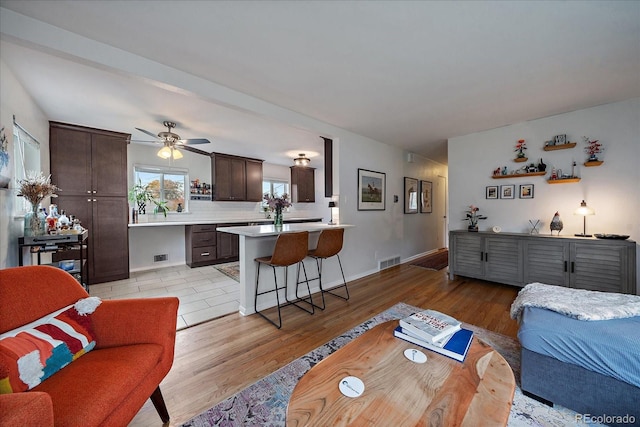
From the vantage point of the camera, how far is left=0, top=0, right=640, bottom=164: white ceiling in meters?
1.60

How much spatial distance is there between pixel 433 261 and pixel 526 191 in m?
2.25

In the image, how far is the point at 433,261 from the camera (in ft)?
17.7

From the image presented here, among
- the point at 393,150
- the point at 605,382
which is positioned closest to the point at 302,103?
the point at 393,150

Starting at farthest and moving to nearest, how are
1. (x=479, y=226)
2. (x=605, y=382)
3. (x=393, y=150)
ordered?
(x=393, y=150)
(x=479, y=226)
(x=605, y=382)

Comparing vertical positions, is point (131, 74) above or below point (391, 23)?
below

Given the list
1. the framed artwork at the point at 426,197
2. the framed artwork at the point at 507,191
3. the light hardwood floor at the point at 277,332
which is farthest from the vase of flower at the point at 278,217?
the framed artwork at the point at 426,197

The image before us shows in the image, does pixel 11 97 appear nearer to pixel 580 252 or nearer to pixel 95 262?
pixel 95 262

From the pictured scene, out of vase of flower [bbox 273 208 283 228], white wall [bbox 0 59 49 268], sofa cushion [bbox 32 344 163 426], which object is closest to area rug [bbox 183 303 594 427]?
sofa cushion [bbox 32 344 163 426]

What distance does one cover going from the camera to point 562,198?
3471 millimetres

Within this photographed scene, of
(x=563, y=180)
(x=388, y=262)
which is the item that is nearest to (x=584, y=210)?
(x=563, y=180)

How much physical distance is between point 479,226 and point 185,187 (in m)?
5.76

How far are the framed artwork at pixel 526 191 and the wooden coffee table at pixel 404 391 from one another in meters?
3.46

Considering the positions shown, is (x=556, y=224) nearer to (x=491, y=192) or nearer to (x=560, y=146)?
(x=491, y=192)

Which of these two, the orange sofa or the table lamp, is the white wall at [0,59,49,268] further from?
the table lamp
